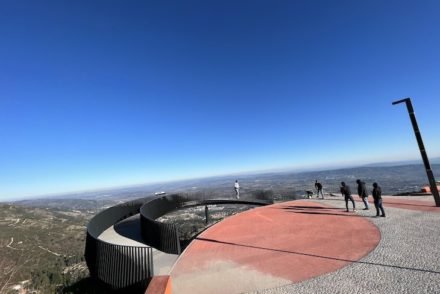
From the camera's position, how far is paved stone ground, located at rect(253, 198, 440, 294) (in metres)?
5.52

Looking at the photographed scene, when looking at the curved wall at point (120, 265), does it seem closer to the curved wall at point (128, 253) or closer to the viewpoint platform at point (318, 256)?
the curved wall at point (128, 253)

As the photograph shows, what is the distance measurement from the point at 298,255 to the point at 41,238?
104345 millimetres

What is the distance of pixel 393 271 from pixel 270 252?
3.52 meters

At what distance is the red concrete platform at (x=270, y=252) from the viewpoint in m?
6.78

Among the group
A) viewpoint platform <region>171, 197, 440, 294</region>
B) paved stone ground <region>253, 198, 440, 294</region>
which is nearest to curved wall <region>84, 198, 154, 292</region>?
viewpoint platform <region>171, 197, 440, 294</region>

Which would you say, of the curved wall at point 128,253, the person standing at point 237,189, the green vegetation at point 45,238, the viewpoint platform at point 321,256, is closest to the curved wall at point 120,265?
the curved wall at point 128,253

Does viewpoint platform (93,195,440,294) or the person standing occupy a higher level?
the person standing

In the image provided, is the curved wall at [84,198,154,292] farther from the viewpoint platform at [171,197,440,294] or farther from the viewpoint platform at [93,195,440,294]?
the viewpoint platform at [171,197,440,294]

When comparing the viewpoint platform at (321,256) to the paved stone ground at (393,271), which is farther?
the viewpoint platform at (321,256)

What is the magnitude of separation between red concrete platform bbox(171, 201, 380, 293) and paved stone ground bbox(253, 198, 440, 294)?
14.1 inches

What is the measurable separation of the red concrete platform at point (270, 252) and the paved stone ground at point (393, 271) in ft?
1.18

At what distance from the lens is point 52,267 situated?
62.1 m

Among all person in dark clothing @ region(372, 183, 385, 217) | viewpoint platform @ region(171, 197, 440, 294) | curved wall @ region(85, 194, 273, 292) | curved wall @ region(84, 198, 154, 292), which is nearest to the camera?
viewpoint platform @ region(171, 197, 440, 294)

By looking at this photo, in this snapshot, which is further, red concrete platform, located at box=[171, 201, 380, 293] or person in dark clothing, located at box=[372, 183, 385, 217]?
person in dark clothing, located at box=[372, 183, 385, 217]
